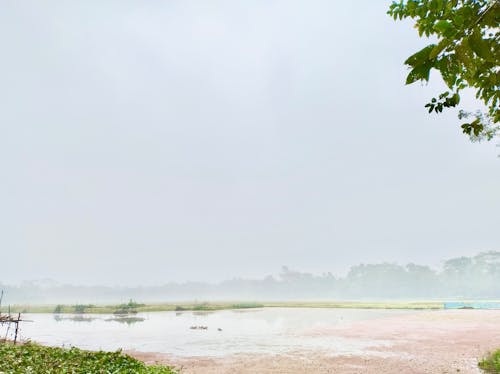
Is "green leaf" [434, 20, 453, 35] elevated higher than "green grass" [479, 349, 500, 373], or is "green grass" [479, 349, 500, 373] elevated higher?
"green leaf" [434, 20, 453, 35]

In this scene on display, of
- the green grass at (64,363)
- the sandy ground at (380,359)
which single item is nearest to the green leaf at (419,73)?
the green grass at (64,363)

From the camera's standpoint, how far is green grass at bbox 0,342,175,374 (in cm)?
1236

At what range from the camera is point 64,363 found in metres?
13.5

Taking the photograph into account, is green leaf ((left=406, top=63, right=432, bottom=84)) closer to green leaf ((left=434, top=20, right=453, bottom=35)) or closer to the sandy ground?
green leaf ((left=434, top=20, right=453, bottom=35))

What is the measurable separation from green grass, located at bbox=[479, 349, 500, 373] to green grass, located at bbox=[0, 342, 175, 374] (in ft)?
46.8

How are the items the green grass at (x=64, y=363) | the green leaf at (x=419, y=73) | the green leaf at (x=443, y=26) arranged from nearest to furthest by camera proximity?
1. the green leaf at (x=443, y=26)
2. the green leaf at (x=419, y=73)
3. the green grass at (x=64, y=363)

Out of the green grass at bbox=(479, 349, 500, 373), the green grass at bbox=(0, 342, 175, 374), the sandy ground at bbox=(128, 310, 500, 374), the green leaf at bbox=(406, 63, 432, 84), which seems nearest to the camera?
the green leaf at bbox=(406, 63, 432, 84)

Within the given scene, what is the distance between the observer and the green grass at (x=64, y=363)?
1236cm

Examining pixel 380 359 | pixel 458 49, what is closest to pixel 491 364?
pixel 380 359

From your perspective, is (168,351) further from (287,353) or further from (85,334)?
(85,334)

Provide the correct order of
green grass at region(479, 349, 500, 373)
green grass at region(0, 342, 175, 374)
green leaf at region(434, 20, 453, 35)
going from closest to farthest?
green leaf at region(434, 20, 453, 35) < green grass at region(0, 342, 175, 374) < green grass at region(479, 349, 500, 373)

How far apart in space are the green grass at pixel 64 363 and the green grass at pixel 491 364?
14258 millimetres

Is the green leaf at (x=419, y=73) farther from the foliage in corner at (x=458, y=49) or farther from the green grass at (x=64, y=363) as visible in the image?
the green grass at (x=64, y=363)

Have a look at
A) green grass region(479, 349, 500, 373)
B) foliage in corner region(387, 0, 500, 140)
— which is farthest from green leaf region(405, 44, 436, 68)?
green grass region(479, 349, 500, 373)
